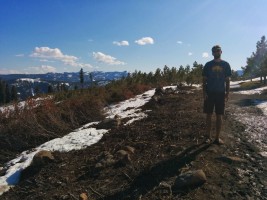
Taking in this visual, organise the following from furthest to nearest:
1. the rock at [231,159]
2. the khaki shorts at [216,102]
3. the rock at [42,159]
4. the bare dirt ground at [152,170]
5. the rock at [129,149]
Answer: the khaki shorts at [216,102] < the rock at [129,149] < the rock at [42,159] < the rock at [231,159] < the bare dirt ground at [152,170]

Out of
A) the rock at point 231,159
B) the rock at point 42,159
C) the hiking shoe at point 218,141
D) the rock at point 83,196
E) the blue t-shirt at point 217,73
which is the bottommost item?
the rock at point 83,196

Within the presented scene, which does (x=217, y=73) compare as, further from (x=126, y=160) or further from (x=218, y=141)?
(x=126, y=160)

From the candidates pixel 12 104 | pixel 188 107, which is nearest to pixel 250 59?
pixel 188 107

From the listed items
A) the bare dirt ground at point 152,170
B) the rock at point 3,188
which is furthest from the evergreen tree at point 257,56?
the rock at point 3,188

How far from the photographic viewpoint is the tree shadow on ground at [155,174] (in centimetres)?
500

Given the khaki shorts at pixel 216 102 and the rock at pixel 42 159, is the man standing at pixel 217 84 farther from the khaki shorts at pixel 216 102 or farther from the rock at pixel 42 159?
the rock at pixel 42 159

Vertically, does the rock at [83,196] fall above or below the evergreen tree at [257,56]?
below

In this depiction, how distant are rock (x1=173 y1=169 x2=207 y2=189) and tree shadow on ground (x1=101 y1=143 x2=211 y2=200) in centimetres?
A: 18

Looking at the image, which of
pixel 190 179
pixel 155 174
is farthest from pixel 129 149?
pixel 190 179

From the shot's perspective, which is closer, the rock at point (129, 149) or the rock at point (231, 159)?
the rock at point (231, 159)

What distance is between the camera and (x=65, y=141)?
9055mm

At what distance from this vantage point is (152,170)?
19.1 ft

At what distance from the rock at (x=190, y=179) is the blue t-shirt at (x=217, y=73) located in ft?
8.94

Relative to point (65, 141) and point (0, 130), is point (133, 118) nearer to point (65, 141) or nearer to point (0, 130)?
point (65, 141)
